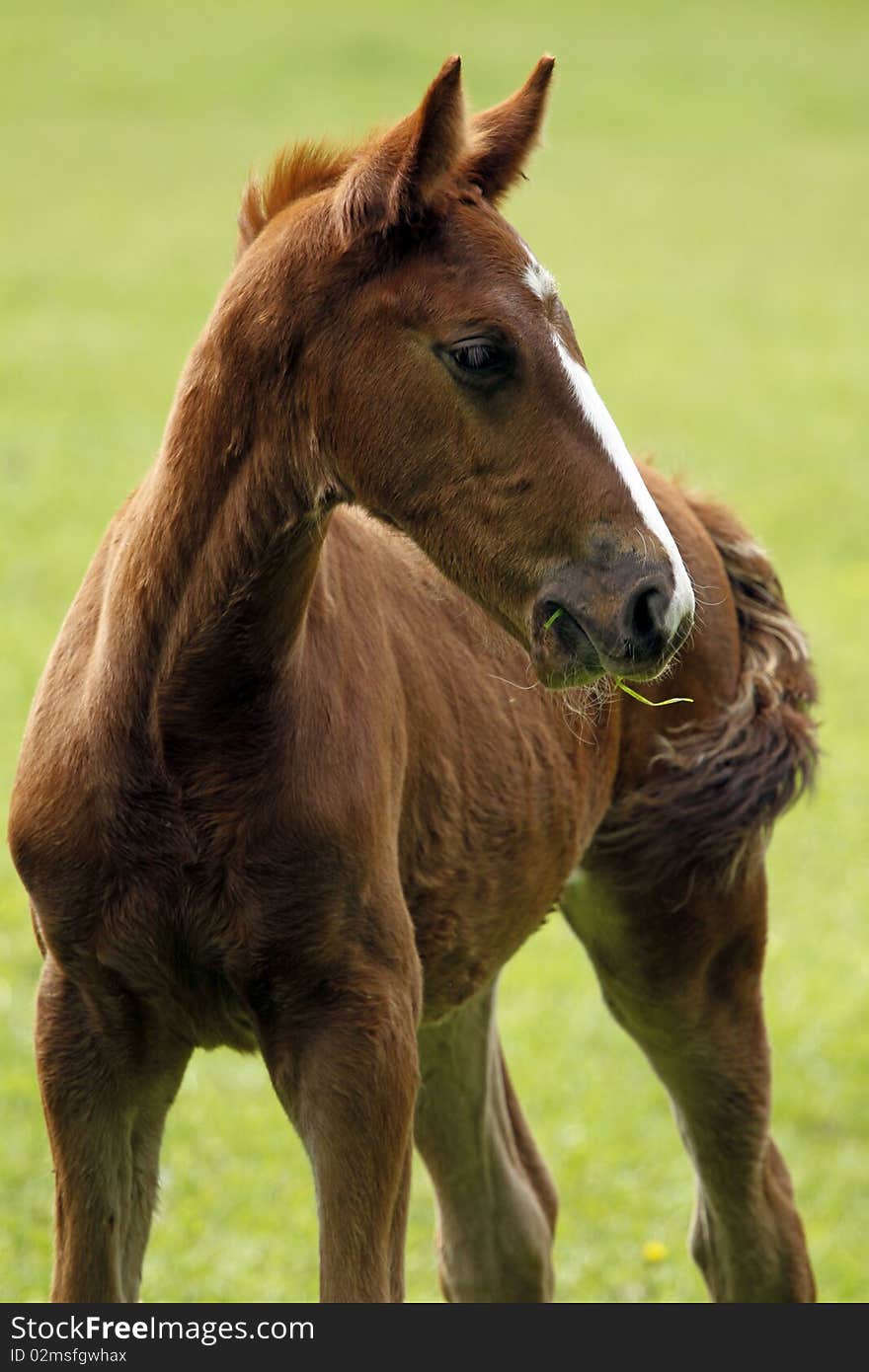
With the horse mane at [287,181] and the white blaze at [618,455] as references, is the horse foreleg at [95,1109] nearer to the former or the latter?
the white blaze at [618,455]

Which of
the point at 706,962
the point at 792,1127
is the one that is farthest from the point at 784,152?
the point at 706,962

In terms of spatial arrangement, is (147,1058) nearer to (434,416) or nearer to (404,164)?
(434,416)

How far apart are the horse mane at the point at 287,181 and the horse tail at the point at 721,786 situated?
165 centimetres

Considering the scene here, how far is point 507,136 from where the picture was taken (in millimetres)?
3051

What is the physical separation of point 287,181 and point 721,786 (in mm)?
1809

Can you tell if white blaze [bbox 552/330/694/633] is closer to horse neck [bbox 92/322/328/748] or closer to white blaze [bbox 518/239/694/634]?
white blaze [bbox 518/239/694/634]

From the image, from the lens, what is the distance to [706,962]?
14.8 ft

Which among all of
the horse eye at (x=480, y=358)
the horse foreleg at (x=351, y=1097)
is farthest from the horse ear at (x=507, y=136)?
the horse foreleg at (x=351, y=1097)

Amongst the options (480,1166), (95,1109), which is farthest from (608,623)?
(480,1166)

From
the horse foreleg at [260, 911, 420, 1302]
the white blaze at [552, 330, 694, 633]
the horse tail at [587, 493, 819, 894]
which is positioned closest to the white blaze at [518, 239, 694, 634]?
the white blaze at [552, 330, 694, 633]

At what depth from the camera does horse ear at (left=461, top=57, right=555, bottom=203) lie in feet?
9.90

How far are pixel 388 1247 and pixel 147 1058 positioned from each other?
522 mm

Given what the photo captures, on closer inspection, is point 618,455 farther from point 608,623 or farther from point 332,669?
point 332,669

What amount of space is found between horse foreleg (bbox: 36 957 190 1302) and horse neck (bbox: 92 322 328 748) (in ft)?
1.67
